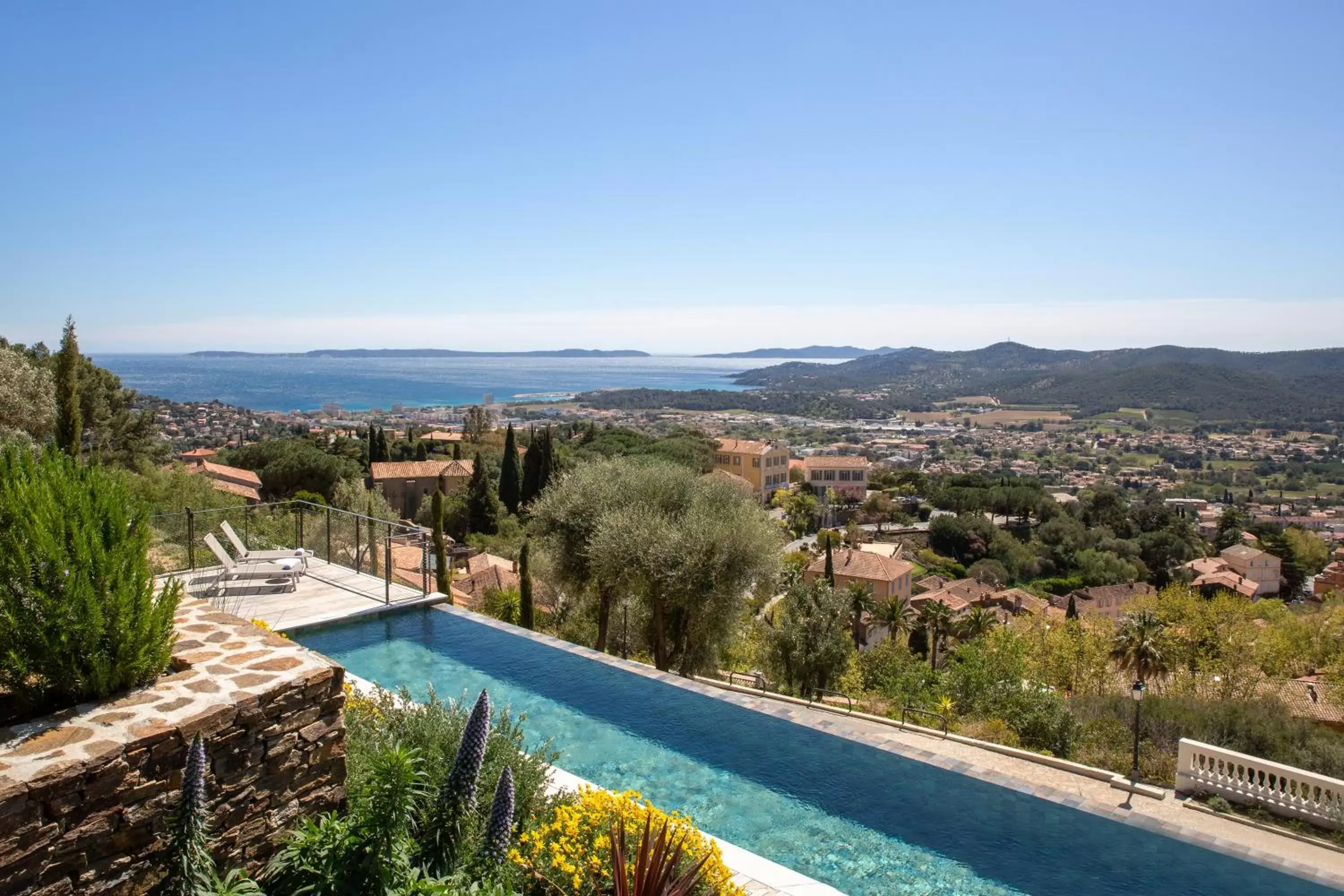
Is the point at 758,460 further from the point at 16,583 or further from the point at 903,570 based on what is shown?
the point at 16,583

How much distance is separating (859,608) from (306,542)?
20932 millimetres

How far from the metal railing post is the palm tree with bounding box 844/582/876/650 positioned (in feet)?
67.3

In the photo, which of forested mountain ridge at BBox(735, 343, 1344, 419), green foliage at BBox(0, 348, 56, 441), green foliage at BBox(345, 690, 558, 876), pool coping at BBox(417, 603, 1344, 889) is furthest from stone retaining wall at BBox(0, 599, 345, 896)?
forested mountain ridge at BBox(735, 343, 1344, 419)

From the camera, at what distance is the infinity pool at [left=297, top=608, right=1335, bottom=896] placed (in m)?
5.72

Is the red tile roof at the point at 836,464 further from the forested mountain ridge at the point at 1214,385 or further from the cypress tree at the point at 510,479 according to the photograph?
the forested mountain ridge at the point at 1214,385

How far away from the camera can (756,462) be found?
6875 centimetres

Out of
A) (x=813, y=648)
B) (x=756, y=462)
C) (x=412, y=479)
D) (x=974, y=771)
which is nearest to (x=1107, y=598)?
(x=813, y=648)

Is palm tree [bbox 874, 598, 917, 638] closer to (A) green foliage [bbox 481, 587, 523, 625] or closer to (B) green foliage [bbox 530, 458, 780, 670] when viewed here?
(A) green foliage [bbox 481, 587, 523, 625]

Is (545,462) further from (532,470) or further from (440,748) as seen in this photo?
(440,748)

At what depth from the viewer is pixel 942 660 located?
90.3 feet

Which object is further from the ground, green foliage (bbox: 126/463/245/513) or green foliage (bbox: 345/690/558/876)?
green foliage (bbox: 345/690/558/876)

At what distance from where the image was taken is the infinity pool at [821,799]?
225 inches

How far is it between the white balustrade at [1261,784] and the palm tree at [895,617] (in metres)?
18.6

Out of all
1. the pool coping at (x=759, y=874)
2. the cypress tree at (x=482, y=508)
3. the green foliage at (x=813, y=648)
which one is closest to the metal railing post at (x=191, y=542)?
the pool coping at (x=759, y=874)
